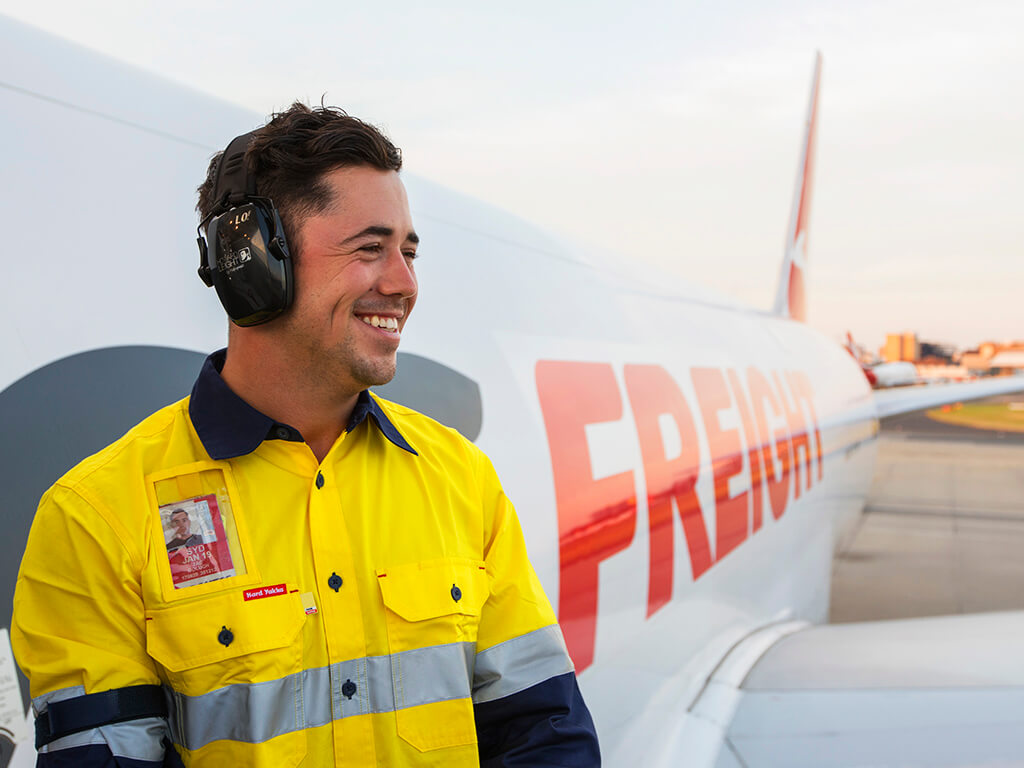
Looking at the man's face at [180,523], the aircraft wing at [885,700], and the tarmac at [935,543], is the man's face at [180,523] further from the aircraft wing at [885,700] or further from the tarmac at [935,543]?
the tarmac at [935,543]

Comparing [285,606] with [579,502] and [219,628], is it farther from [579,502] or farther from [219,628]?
[579,502]

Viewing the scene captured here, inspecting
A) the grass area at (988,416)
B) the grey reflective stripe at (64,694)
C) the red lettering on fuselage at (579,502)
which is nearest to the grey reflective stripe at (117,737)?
the grey reflective stripe at (64,694)

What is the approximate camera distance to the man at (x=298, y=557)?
1.17 m

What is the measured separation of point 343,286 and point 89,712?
692 mm

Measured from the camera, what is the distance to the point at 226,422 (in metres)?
1.34

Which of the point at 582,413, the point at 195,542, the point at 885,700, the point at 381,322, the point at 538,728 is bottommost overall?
the point at 885,700

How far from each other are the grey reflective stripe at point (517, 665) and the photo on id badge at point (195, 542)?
0.45 meters

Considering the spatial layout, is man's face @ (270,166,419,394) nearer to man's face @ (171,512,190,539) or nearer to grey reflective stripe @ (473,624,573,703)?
man's face @ (171,512,190,539)

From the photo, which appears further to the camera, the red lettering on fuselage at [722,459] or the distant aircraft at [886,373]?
the distant aircraft at [886,373]

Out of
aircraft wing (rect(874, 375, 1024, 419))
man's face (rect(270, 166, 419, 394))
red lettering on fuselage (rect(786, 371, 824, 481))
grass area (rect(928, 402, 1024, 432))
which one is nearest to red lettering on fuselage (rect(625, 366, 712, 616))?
man's face (rect(270, 166, 419, 394))

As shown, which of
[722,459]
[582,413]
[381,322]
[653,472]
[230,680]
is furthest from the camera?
[722,459]

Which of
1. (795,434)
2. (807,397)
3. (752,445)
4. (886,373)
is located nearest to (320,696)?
(752,445)

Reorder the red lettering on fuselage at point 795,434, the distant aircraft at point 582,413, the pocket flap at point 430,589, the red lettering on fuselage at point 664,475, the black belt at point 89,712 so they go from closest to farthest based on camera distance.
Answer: the black belt at point 89,712
the pocket flap at point 430,589
the distant aircraft at point 582,413
the red lettering on fuselage at point 664,475
the red lettering on fuselage at point 795,434

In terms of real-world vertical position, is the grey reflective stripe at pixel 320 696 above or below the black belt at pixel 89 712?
below
